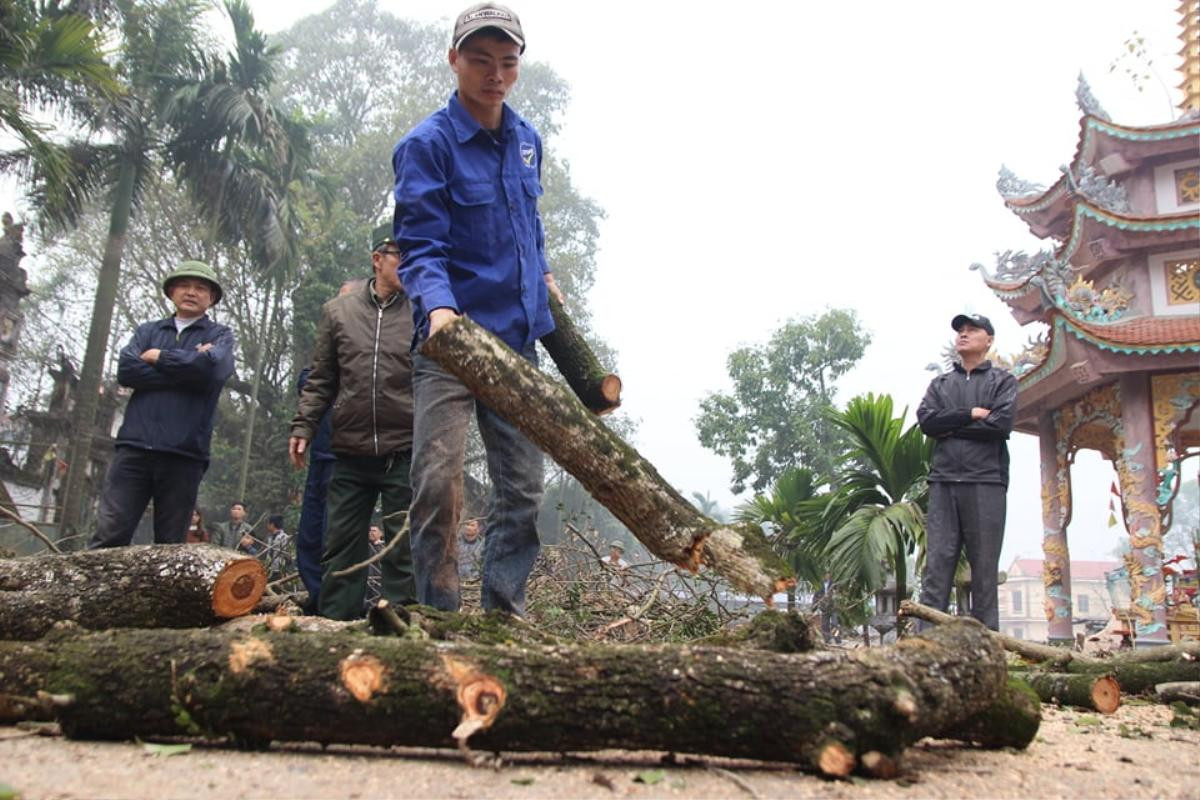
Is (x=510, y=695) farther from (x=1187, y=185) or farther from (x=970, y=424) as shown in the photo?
(x=1187, y=185)

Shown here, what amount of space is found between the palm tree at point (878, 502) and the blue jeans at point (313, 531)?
423 cm

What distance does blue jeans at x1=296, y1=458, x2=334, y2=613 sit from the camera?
441 cm

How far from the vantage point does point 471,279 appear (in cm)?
297

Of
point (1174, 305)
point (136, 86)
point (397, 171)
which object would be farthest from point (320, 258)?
point (397, 171)

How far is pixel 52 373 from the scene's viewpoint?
706 inches

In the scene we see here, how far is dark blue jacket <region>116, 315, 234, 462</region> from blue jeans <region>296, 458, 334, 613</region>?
1.80 feet

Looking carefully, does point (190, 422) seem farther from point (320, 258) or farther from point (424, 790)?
point (320, 258)

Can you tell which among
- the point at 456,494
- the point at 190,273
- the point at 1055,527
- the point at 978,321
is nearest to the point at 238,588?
the point at 456,494

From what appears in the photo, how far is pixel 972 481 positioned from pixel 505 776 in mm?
3738

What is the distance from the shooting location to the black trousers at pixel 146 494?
3.85 metres

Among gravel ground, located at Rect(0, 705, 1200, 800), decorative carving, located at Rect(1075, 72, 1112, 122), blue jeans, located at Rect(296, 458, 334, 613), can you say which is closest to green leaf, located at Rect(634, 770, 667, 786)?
gravel ground, located at Rect(0, 705, 1200, 800)

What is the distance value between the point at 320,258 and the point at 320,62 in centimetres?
1813

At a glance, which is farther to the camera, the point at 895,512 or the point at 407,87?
the point at 407,87

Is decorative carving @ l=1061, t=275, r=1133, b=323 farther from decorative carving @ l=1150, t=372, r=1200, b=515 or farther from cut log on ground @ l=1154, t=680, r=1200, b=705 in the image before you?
cut log on ground @ l=1154, t=680, r=1200, b=705
